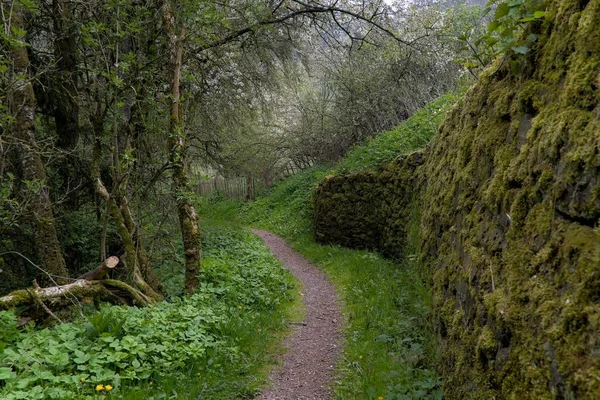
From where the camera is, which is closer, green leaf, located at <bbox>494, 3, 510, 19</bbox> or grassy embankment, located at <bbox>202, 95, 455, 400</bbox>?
green leaf, located at <bbox>494, 3, 510, 19</bbox>

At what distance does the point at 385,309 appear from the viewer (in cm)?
591

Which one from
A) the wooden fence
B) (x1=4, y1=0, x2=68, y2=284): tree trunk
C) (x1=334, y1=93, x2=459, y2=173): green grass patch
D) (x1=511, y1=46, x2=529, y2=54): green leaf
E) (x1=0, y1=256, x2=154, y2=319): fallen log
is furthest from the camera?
the wooden fence

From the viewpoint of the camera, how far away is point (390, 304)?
6023mm

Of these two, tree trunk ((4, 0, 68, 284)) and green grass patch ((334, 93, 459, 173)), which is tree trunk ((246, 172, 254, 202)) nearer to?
green grass patch ((334, 93, 459, 173))

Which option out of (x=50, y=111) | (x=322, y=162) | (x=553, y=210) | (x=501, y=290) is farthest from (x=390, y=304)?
(x=322, y=162)

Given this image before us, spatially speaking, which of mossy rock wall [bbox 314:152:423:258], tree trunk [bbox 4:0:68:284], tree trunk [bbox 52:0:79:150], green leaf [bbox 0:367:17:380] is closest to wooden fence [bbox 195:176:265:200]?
mossy rock wall [bbox 314:152:423:258]

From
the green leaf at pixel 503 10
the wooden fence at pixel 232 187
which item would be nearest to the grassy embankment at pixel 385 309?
the green leaf at pixel 503 10

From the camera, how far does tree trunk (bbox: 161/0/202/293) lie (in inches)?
239

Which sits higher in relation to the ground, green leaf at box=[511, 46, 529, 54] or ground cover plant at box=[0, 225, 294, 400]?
green leaf at box=[511, 46, 529, 54]

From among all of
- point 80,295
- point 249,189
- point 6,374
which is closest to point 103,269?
point 80,295

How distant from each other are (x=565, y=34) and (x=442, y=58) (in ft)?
36.7

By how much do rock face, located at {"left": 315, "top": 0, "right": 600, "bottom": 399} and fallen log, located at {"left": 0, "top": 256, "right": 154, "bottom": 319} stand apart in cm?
414

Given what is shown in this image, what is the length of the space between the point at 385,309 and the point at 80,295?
4.18 m

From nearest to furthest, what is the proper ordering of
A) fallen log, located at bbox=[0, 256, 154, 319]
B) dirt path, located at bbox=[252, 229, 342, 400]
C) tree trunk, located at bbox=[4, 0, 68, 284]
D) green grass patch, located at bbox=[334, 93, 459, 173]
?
dirt path, located at bbox=[252, 229, 342, 400] → fallen log, located at bbox=[0, 256, 154, 319] → tree trunk, located at bbox=[4, 0, 68, 284] → green grass patch, located at bbox=[334, 93, 459, 173]
